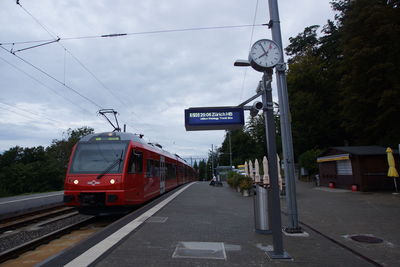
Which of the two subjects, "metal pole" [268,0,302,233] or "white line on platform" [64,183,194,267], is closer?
"white line on platform" [64,183,194,267]

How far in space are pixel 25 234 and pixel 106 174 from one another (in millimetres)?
2731

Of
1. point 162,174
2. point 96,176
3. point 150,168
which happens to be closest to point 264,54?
point 96,176

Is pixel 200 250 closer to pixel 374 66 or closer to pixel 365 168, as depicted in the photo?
pixel 365 168

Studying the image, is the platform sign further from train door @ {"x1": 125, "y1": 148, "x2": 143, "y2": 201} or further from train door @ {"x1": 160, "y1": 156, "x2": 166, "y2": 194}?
train door @ {"x1": 160, "y1": 156, "x2": 166, "y2": 194}

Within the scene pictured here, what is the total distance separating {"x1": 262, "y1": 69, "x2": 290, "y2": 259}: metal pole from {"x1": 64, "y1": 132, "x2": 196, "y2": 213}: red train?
16.6ft

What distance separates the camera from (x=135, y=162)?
387 inches

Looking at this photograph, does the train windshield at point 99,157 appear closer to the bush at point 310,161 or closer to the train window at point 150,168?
the train window at point 150,168

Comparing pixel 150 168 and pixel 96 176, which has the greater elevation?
pixel 150 168

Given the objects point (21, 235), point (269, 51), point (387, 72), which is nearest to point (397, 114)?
point (387, 72)

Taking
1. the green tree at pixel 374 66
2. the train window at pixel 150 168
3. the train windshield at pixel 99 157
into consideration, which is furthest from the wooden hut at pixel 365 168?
the train windshield at pixel 99 157

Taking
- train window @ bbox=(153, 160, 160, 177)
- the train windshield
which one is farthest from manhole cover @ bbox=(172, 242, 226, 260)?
train window @ bbox=(153, 160, 160, 177)

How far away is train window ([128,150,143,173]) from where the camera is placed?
9462 millimetres

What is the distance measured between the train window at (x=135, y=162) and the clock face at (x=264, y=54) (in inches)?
214

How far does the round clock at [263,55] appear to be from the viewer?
5996 millimetres
